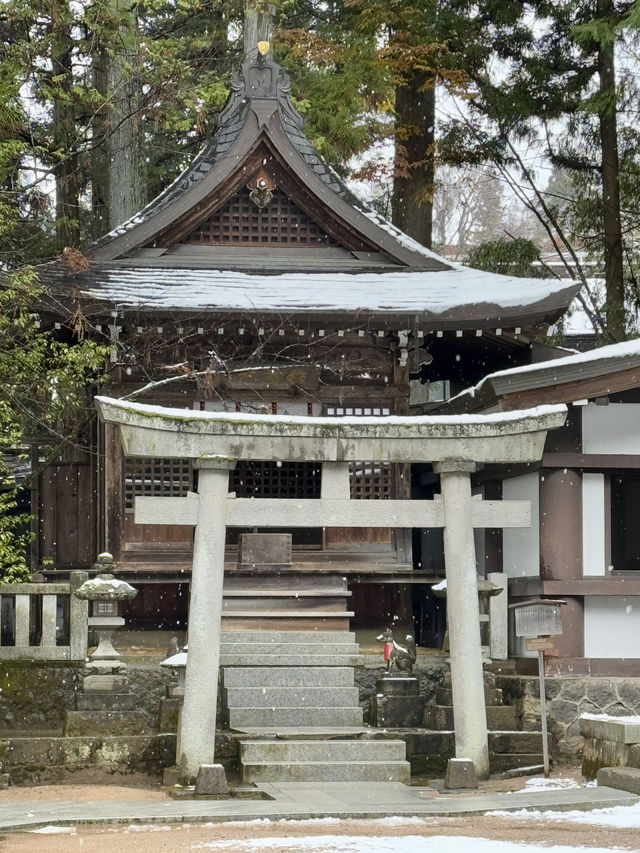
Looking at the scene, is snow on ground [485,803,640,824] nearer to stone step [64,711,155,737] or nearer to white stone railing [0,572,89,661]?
stone step [64,711,155,737]

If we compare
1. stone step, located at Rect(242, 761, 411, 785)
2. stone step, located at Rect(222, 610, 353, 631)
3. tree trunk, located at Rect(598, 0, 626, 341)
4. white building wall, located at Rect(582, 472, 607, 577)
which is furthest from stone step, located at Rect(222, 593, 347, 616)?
tree trunk, located at Rect(598, 0, 626, 341)

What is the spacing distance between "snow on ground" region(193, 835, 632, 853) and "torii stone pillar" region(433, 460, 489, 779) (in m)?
2.98

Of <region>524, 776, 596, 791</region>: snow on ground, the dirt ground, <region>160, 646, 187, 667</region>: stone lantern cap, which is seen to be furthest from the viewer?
<region>160, 646, 187, 667</region>: stone lantern cap

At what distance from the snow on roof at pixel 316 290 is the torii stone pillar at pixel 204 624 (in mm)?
4476

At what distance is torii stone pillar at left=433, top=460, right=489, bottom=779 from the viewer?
11562mm

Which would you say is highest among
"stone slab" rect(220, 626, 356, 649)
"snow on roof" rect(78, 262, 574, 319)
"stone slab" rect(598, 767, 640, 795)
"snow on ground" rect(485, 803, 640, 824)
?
"snow on roof" rect(78, 262, 574, 319)

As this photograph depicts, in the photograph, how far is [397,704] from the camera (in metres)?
13.5

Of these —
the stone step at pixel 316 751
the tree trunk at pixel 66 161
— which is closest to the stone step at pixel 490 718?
the stone step at pixel 316 751

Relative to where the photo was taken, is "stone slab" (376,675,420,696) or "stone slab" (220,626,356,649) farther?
"stone slab" (220,626,356,649)

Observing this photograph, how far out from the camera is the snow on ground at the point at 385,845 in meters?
8.00

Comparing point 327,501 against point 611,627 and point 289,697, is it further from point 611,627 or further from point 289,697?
point 611,627

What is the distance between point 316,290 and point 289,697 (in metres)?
5.85

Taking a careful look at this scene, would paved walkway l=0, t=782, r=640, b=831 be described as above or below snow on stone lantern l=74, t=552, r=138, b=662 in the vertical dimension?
below

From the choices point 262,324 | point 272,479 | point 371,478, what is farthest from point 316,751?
point 262,324
